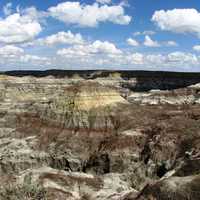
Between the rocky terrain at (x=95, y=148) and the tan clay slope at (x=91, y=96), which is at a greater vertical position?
the tan clay slope at (x=91, y=96)

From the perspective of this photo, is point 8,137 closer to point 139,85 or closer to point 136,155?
point 136,155

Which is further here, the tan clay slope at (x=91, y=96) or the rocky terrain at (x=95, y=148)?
the tan clay slope at (x=91, y=96)

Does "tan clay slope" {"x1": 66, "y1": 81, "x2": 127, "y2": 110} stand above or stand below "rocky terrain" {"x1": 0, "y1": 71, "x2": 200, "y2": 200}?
above

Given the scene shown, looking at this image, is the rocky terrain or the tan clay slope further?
the tan clay slope

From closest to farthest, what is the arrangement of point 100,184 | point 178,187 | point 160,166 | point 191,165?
point 178,187
point 191,165
point 100,184
point 160,166

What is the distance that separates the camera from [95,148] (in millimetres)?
59188

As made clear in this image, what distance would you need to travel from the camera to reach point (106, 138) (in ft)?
201

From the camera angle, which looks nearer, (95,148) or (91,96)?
(95,148)

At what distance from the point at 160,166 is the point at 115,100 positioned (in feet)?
80.8

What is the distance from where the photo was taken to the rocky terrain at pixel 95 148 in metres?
34.9

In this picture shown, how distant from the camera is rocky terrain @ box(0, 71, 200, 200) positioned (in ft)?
115

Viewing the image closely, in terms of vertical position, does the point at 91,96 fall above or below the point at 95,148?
above

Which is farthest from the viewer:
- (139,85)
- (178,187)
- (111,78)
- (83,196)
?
(111,78)

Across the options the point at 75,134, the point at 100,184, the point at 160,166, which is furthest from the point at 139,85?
the point at 100,184
